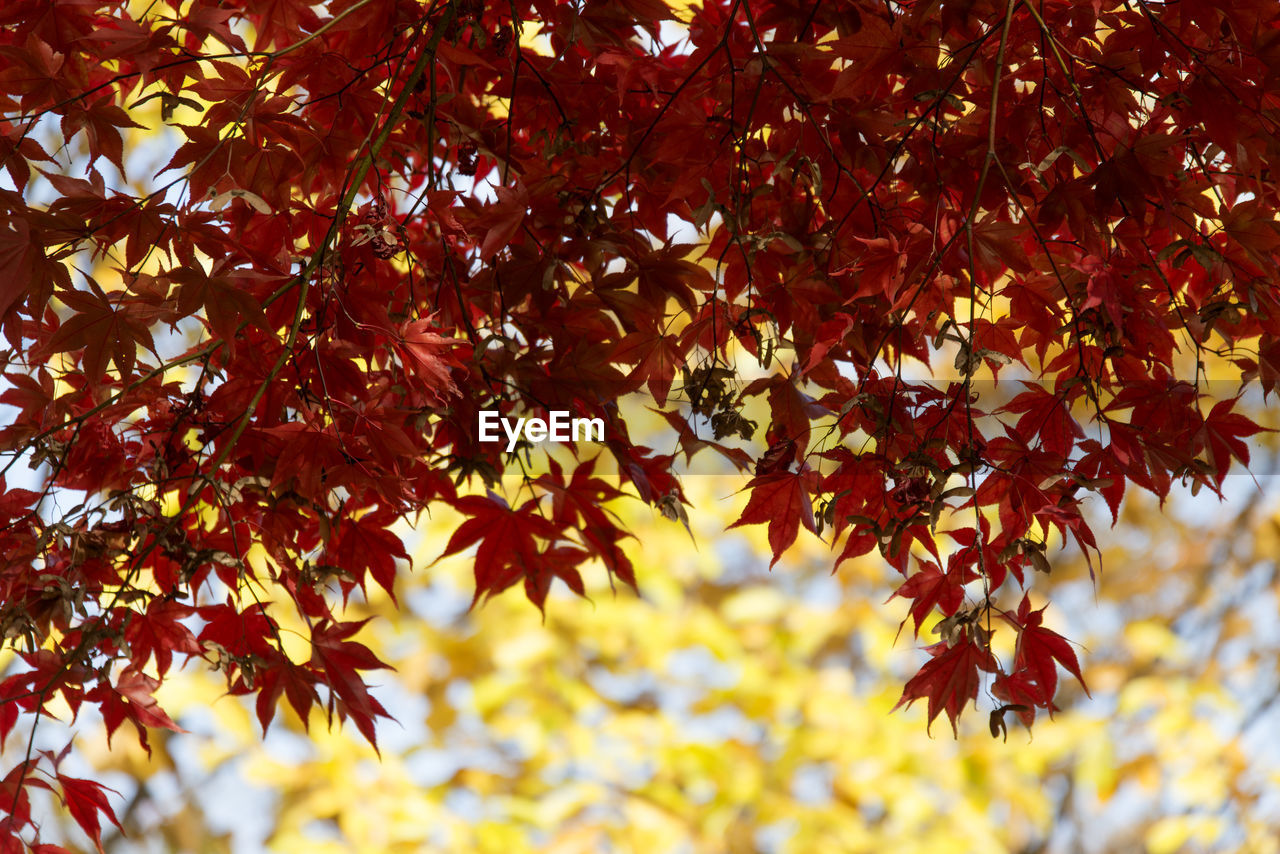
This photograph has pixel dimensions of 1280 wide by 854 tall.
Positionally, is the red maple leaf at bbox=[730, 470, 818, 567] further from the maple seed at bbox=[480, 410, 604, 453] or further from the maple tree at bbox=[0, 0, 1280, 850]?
the maple seed at bbox=[480, 410, 604, 453]

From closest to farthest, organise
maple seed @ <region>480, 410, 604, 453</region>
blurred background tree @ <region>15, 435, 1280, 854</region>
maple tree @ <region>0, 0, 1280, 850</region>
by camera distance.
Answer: maple tree @ <region>0, 0, 1280, 850</region>, maple seed @ <region>480, 410, 604, 453</region>, blurred background tree @ <region>15, 435, 1280, 854</region>

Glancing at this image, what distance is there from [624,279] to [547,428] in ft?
0.59

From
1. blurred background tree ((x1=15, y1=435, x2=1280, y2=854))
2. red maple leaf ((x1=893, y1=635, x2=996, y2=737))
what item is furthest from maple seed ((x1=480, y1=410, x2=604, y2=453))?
blurred background tree ((x1=15, y1=435, x2=1280, y2=854))

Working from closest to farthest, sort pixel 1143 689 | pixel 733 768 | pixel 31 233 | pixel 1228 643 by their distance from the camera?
pixel 31 233 < pixel 733 768 < pixel 1143 689 < pixel 1228 643

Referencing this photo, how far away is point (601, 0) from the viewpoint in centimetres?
93

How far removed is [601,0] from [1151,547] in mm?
2737

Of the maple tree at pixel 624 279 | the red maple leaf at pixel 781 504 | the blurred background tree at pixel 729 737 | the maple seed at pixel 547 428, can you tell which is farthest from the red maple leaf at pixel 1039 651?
the blurred background tree at pixel 729 737

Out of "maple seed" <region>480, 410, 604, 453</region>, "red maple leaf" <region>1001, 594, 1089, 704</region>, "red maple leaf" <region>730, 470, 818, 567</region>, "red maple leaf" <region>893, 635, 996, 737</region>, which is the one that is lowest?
"red maple leaf" <region>893, 635, 996, 737</region>

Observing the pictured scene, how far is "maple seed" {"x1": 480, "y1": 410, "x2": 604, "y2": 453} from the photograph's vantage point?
0.98 meters

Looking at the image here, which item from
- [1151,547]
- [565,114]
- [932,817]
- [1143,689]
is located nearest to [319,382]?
[565,114]

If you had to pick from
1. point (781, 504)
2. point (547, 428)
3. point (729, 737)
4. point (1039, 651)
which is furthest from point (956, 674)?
point (729, 737)

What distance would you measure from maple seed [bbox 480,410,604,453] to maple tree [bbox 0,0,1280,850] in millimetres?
19

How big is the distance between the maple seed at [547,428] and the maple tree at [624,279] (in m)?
0.02

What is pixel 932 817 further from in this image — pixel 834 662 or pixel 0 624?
pixel 0 624
